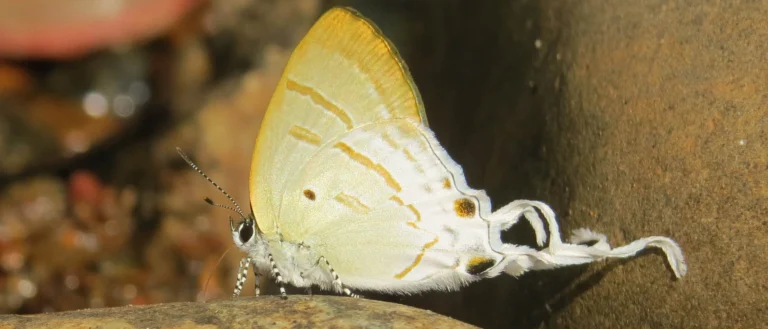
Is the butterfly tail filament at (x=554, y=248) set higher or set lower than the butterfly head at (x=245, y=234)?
lower

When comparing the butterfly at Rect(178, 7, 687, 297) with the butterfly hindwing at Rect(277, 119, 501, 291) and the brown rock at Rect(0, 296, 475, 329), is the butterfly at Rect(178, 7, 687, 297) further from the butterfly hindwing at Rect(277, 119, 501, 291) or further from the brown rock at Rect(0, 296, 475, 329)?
the brown rock at Rect(0, 296, 475, 329)

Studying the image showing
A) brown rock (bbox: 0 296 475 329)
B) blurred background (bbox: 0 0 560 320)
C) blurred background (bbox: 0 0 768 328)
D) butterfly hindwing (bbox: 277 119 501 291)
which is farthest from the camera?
blurred background (bbox: 0 0 560 320)

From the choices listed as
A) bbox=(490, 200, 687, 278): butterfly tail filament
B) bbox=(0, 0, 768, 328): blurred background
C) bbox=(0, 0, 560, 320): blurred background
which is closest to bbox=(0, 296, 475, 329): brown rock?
bbox=(490, 200, 687, 278): butterfly tail filament

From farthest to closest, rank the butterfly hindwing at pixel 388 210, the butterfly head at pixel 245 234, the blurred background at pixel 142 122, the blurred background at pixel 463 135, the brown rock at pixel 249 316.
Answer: the blurred background at pixel 142 122
the butterfly head at pixel 245 234
the butterfly hindwing at pixel 388 210
the blurred background at pixel 463 135
the brown rock at pixel 249 316

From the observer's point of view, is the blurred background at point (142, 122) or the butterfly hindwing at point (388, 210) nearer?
the butterfly hindwing at point (388, 210)

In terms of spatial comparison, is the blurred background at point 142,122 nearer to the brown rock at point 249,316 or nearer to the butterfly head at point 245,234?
the butterfly head at point 245,234

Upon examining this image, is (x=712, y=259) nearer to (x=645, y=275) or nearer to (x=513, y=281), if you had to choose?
(x=645, y=275)

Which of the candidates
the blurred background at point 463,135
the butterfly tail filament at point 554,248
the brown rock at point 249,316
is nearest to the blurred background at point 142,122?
the blurred background at point 463,135

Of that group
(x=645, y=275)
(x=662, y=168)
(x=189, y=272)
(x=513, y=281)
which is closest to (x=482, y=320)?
(x=513, y=281)
